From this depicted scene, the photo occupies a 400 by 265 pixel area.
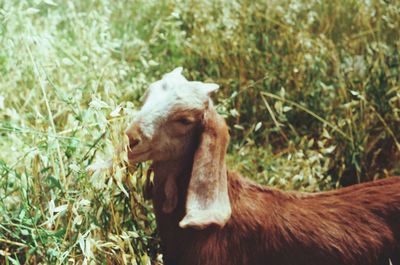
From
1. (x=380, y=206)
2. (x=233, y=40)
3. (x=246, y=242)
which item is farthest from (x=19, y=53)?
(x=380, y=206)

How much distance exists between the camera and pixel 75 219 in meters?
3.06

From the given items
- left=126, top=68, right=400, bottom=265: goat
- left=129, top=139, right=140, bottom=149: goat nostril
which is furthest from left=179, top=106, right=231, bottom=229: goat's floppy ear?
left=129, top=139, right=140, bottom=149: goat nostril

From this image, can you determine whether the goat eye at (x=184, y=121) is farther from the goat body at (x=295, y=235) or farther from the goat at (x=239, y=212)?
the goat body at (x=295, y=235)

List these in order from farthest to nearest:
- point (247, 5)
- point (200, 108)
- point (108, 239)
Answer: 1. point (247, 5)
2. point (108, 239)
3. point (200, 108)

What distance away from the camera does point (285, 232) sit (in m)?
3.09

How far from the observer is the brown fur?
3072 millimetres

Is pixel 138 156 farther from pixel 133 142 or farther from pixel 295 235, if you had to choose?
pixel 295 235

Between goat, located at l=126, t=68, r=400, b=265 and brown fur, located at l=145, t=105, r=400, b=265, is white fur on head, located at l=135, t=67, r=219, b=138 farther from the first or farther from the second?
brown fur, located at l=145, t=105, r=400, b=265

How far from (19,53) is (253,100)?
5.01ft

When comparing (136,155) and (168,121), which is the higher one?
(168,121)

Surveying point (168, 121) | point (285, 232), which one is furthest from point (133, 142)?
point (285, 232)

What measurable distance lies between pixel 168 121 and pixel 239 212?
49 cm

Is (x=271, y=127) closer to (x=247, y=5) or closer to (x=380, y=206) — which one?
(x=247, y=5)

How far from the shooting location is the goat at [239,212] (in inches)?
118
